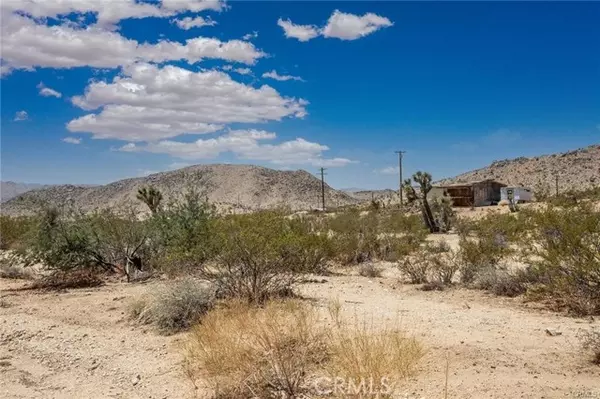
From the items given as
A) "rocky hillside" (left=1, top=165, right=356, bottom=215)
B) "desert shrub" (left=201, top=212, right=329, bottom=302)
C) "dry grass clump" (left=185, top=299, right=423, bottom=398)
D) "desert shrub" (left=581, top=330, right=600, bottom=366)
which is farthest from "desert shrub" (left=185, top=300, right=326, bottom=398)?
"rocky hillside" (left=1, top=165, right=356, bottom=215)

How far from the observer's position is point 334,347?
7.09 metres

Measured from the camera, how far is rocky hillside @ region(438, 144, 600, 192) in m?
77.9

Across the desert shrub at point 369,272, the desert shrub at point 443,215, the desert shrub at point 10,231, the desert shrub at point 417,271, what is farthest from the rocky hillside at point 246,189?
the desert shrub at point 417,271

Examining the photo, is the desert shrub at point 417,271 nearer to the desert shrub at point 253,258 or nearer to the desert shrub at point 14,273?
the desert shrub at point 253,258

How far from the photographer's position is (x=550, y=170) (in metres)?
85.1

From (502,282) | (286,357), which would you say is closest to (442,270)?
(502,282)

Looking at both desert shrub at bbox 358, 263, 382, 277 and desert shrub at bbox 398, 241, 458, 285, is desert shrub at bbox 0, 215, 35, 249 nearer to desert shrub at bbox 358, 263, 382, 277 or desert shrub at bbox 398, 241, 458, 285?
desert shrub at bbox 358, 263, 382, 277

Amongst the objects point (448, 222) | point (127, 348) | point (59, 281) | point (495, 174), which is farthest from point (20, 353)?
point (495, 174)

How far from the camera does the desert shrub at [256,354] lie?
6449mm

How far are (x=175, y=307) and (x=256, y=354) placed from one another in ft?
11.6

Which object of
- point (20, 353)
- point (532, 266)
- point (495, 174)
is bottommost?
point (20, 353)

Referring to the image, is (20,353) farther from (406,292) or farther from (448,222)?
(448,222)

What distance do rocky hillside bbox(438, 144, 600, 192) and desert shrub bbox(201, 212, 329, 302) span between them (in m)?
70.7

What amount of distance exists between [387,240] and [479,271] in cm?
809
